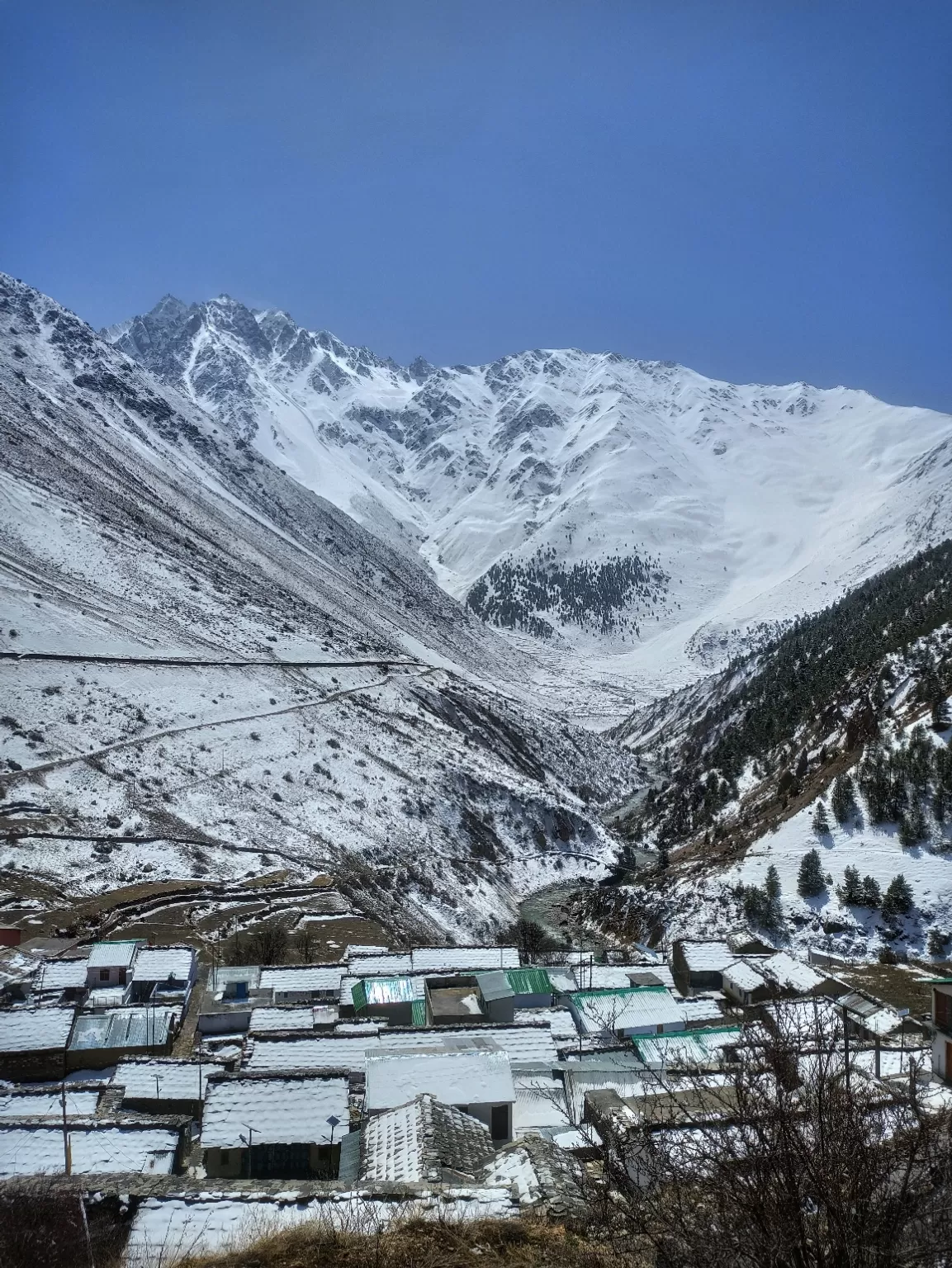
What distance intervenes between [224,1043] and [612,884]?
114 ft

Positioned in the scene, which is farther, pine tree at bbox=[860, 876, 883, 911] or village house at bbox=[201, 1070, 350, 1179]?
pine tree at bbox=[860, 876, 883, 911]

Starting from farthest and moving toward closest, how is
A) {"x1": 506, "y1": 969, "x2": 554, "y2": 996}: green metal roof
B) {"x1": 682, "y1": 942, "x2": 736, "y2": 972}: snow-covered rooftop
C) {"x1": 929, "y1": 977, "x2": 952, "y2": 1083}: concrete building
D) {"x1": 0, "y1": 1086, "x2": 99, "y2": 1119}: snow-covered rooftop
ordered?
{"x1": 682, "y1": 942, "x2": 736, "y2": 972}: snow-covered rooftop, {"x1": 506, "y1": 969, "x2": 554, "y2": 996}: green metal roof, {"x1": 0, "y1": 1086, "x2": 99, "y2": 1119}: snow-covered rooftop, {"x1": 929, "y1": 977, "x2": 952, "y2": 1083}: concrete building

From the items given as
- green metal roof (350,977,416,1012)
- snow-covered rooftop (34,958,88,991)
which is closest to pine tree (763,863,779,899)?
green metal roof (350,977,416,1012)

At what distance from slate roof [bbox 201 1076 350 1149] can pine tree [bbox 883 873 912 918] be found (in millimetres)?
26028

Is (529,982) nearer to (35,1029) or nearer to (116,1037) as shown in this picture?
(116,1037)

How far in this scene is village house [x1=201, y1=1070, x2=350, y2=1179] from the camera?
12.5m

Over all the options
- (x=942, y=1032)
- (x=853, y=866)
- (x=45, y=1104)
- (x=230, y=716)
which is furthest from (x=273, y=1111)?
(x=230, y=716)

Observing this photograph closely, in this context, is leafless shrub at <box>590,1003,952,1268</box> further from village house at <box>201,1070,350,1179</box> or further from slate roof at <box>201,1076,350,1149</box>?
slate roof at <box>201,1076,350,1149</box>

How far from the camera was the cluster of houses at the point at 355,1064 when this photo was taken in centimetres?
905

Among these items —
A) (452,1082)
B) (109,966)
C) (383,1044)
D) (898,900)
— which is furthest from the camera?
(898,900)

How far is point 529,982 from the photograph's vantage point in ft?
75.6

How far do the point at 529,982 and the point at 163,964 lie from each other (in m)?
10.0

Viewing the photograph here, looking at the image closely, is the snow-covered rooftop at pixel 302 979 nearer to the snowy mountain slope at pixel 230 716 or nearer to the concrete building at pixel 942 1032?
the snowy mountain slope at pixel 230 716

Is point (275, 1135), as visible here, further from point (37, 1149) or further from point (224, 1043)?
point (224, 1043)
